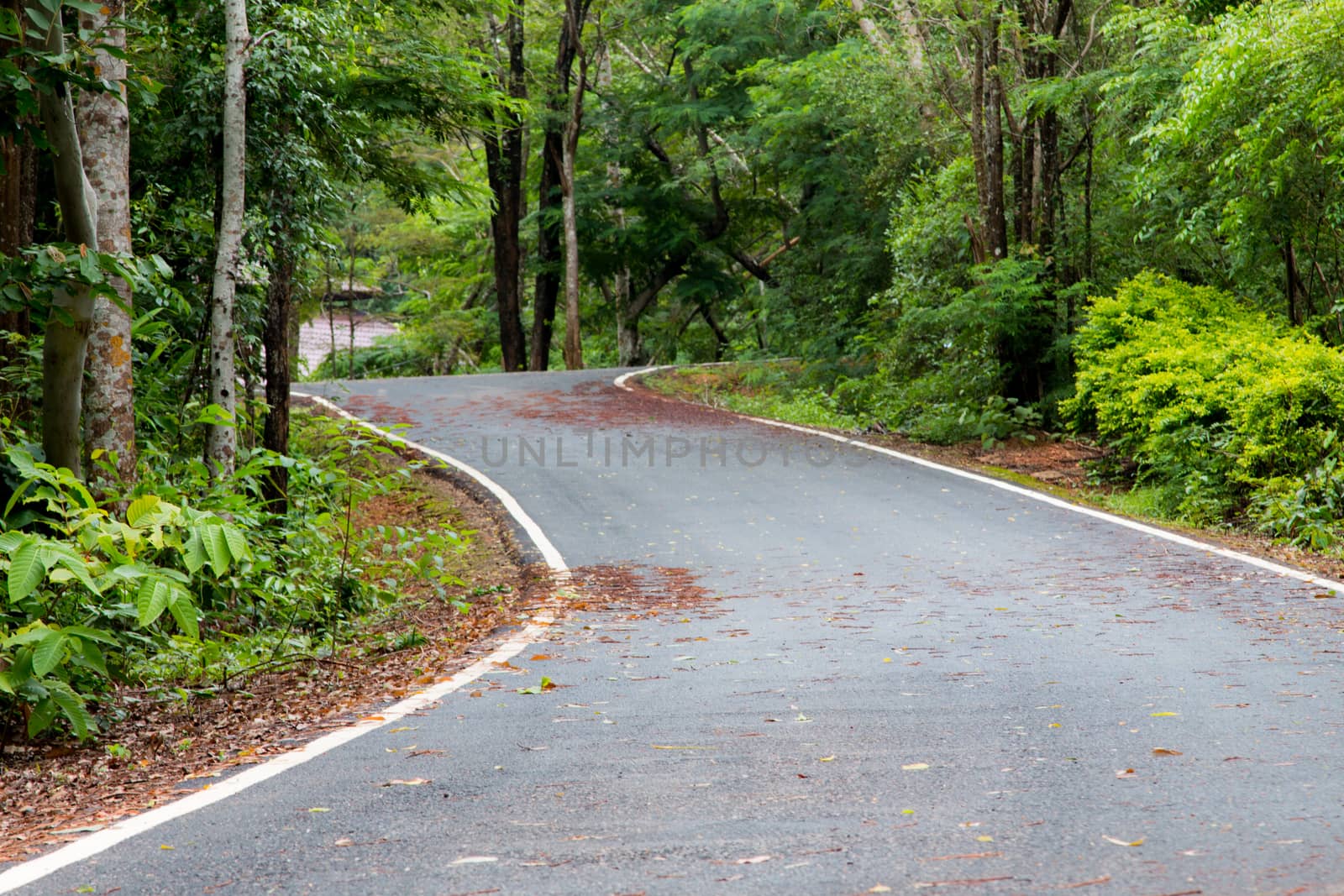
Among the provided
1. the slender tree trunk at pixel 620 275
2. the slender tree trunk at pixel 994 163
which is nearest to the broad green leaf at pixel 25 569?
the slender tree trunk at pixel 994 163

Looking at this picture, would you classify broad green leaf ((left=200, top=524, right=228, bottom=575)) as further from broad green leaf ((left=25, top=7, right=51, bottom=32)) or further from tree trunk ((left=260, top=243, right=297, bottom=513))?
tree trunk ((left=260, top=243, right=297, bottom=513))

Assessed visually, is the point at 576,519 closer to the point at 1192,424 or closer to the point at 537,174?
the point at 1192,424

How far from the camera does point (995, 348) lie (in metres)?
19.3

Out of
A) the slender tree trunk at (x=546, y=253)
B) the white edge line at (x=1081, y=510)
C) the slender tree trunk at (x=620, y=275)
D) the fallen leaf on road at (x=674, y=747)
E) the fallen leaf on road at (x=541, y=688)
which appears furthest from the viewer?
the slender tree trunk at (x=546, y=253)

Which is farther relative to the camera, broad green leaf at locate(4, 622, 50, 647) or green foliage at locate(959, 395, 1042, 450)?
green foliage at locate(959, 395, 1042, 450)

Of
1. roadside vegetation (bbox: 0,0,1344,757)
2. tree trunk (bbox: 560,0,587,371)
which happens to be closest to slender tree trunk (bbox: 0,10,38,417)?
roadside vegetation (bbox: 0,0,1344,757)

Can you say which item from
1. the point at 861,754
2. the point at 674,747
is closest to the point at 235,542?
the point at 674,747

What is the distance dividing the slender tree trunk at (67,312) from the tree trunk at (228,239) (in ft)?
9.98

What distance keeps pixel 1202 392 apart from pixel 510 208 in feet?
79.4

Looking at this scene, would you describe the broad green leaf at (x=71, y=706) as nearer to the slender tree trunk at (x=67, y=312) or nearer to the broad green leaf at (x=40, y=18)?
the slender tree trunk at (x=67, y=312)

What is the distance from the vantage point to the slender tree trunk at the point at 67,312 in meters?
6.55

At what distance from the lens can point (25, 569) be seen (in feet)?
16.1

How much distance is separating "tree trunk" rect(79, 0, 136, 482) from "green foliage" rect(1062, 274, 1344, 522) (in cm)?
1051

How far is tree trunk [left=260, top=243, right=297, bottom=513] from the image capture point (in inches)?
457
